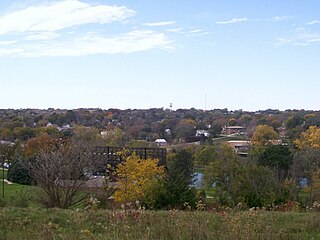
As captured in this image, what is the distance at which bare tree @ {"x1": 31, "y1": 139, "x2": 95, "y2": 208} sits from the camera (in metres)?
15.0

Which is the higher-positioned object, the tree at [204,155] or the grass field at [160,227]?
the grass field at [160,227]

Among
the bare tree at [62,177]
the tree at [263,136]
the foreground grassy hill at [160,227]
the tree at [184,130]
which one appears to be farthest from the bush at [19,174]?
the tree at [184,130]

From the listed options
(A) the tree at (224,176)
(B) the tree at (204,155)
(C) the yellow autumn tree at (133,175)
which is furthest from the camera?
(B) the tree at (204,155)

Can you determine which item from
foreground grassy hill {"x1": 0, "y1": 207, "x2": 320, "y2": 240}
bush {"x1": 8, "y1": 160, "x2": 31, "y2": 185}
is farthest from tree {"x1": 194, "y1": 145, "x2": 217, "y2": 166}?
foreground grassy hill {"x1": 0, "y1": 207, "x2": 320, "y2": 240}

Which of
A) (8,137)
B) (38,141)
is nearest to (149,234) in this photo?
(38,141)

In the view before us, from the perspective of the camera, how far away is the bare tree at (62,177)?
1502cm

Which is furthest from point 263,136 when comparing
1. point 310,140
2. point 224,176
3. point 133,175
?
point 133,175

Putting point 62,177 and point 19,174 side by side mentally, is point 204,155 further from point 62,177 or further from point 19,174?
point 62,177

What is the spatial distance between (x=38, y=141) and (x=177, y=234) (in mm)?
36647

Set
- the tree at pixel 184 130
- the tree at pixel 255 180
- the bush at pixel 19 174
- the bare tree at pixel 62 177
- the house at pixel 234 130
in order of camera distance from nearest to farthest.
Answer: the bare tree at pixel 62 177
the tree at pixel 255 180
the bush at pixel 19 174
the tree at pixel 184 130
the house at pixel 234 130

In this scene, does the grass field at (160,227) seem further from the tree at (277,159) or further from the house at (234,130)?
the house at (234,130)

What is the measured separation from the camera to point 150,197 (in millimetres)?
16016

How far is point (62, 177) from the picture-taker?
1641 centimetres

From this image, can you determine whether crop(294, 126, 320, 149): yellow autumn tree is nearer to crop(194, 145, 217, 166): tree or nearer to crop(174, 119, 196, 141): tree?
crop(194, 145, 217, 166): tree
